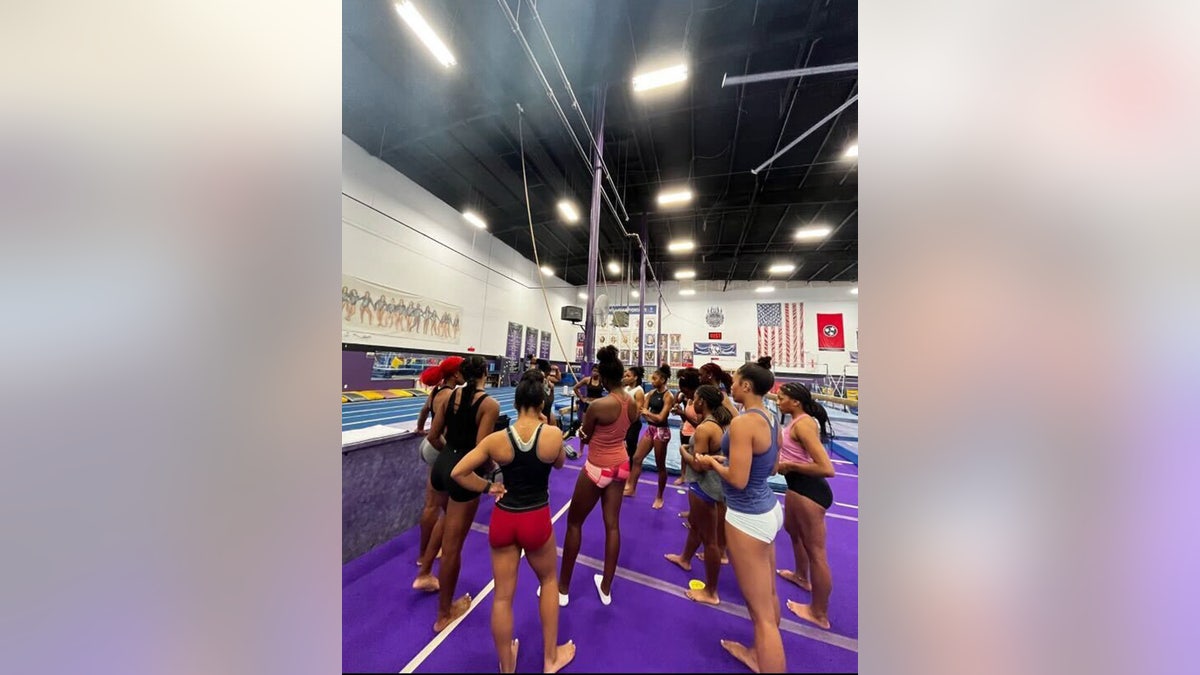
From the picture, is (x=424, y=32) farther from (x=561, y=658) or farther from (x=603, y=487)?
(x=561, y=658)

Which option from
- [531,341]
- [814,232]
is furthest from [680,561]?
[531,341]

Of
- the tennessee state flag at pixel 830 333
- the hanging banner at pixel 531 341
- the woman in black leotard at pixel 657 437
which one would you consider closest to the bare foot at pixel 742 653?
the woman in black leotard at pixel 657 437

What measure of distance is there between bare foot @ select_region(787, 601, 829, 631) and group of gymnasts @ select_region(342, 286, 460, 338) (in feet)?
22.6

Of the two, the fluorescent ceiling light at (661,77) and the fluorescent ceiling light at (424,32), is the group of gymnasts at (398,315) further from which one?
the fluorescent ceiling light at (661,77)

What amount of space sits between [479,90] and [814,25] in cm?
355

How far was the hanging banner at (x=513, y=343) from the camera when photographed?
10.6m

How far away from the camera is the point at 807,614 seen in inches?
77.6

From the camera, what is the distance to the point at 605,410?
200cm

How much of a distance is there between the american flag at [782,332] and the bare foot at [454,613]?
496 inches

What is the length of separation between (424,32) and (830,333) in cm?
1364

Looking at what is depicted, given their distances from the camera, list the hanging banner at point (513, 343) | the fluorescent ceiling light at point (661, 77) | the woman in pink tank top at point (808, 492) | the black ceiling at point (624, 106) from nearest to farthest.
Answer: the woman in pink tank top at point (808, 492), the black ceiling at point (624, 106), the fluorescent ceiling light at point (661, 77), the hanging banner at point (513, 343)

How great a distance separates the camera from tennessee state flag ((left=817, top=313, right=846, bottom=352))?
476 inches
